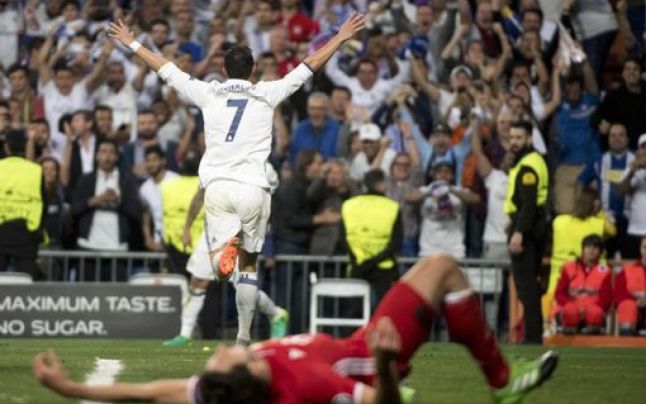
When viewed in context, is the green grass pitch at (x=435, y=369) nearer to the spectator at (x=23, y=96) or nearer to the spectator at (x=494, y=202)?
the spectator at (x=494, y=202)

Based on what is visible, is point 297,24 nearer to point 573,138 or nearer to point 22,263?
point 573,138

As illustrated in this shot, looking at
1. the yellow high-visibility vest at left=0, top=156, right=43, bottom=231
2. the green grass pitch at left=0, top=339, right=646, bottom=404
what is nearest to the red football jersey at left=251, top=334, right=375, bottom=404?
the green grass pitch at left=0, top=339, right=646, bottom=404

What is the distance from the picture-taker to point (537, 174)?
19.1 meters

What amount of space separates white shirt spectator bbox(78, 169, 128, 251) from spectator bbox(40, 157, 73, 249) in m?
0.30

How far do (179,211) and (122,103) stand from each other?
2731 millimetres

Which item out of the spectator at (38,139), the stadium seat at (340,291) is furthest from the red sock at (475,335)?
the spectator at (38,139)

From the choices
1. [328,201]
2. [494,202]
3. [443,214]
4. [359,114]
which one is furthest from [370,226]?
[359,114]

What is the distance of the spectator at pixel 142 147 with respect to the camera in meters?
21.8

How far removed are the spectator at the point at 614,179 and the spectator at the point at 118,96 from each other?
5641mm

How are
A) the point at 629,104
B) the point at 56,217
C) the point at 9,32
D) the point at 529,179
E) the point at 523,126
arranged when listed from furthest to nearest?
the point at 9,32, the point at 629,104, the point at 56,217, the point at 523,126, the point at 529,179

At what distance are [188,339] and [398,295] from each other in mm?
9473

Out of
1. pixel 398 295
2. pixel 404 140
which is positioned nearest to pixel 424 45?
pixel 404 140

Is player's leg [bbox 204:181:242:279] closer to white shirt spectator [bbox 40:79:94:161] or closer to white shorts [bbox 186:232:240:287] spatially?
white shorts [bbox 186:232:240:287]

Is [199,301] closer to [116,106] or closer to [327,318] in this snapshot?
[327,318]
